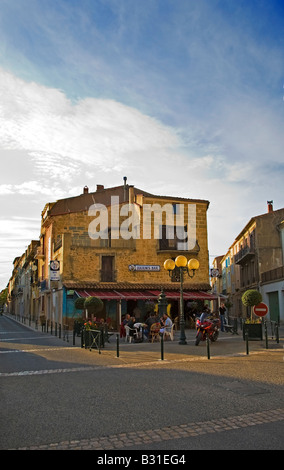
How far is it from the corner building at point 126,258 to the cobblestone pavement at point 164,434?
20.4 m

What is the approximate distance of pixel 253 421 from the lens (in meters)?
5.61

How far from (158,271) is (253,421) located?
77.9 feet

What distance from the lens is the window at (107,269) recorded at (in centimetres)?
2848

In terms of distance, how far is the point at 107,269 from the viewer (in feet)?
94.0

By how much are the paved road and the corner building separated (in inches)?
620

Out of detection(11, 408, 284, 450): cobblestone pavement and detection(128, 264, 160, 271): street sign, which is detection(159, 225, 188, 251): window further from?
detection(11, 408, 284, 450): cobblestone pavement

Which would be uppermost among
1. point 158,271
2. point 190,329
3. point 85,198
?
point 85,198

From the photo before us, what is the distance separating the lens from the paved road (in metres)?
4.90

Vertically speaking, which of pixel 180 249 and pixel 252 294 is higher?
pixel 180 249

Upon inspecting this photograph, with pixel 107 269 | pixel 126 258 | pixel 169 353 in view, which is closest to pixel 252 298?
pixel 169 353
